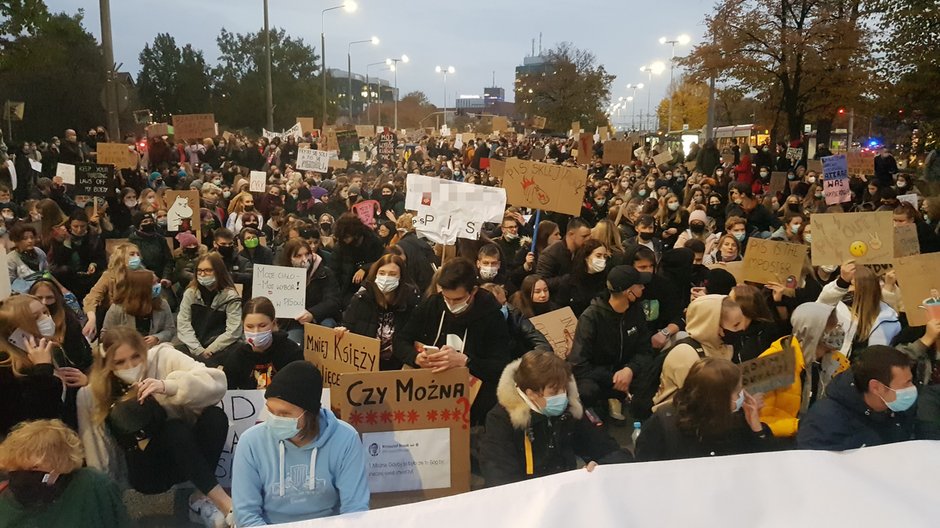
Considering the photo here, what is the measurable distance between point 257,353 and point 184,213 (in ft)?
18.1

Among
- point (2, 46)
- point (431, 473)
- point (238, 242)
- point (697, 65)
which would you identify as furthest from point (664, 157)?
point (2, 46)

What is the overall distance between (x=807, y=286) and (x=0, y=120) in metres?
28.8

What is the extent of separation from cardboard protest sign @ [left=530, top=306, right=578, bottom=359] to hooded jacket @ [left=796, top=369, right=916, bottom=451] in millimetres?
2448

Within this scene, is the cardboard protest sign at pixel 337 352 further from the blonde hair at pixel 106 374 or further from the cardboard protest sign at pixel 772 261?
the cardboard protest sign at pixel 772 261

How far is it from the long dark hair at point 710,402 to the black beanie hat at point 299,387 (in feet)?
5.84

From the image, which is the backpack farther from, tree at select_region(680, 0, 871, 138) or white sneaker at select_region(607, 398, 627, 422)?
tree at select_region(680, 0, 871, 138)

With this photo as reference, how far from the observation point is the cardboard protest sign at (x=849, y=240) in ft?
21.1

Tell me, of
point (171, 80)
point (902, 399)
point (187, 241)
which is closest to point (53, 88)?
point (171, 80)

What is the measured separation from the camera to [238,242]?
935 cm

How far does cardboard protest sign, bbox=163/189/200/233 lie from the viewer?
10.1 meters

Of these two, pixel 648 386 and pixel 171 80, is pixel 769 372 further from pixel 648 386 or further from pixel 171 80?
pixel 171 80

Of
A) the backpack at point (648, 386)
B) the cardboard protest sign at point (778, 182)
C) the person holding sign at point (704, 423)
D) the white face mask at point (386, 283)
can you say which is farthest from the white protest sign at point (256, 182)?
the person holding sign at point (704, 423)

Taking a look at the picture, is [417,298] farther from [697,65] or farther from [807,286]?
[697,65]

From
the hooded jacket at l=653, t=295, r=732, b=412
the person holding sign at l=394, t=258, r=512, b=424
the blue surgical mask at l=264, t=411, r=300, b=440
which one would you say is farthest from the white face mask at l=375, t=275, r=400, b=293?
the blue surgical mask at l=264, t=411, r=300, b=440
